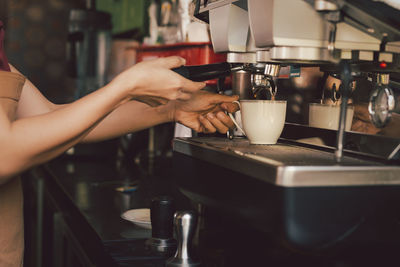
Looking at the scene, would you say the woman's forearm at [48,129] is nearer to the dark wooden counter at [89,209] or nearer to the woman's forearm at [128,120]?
the dark wooden counter at [89,209]

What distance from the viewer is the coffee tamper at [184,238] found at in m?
1.00

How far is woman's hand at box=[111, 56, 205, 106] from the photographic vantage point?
970mm

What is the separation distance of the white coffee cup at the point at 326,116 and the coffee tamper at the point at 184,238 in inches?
13.4

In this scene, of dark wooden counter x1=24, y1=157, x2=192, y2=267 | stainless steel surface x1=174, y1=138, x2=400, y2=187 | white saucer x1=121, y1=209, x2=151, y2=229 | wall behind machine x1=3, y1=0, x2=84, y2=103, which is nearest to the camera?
stainless steel surface x1=174, y1=138, x2=400, y2=187

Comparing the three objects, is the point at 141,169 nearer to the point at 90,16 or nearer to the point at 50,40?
the point at 90,16

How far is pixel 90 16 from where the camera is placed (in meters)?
3.77

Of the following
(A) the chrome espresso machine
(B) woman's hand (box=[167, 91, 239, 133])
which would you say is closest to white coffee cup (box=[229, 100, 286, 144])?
(A) the chrome espresso machine

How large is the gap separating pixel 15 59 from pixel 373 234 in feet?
14.0

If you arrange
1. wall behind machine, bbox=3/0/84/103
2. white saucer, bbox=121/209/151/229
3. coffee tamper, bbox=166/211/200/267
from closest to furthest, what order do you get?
1. coffee tamper, bbox=166/211/200/267
2. white saucer, bbox=121/209/151/229
3. wall behind machine, bbox=3/0/84/103

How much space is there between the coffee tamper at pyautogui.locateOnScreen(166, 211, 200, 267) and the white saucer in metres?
0.31

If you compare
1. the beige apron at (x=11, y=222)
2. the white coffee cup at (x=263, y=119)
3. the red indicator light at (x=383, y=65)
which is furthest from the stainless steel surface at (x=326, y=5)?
the beige apron at (x=11, y=222)

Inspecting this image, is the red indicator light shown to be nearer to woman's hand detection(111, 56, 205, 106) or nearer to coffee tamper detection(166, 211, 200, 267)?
woman's hand detection(111, 56, 205, 106)

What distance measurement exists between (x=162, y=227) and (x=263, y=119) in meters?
0.34

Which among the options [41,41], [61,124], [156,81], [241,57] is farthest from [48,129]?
[41,41]
